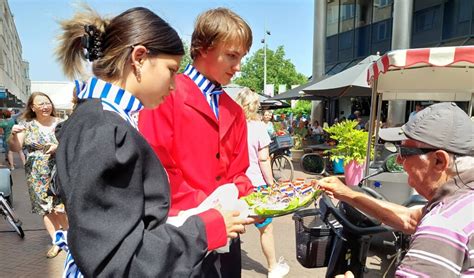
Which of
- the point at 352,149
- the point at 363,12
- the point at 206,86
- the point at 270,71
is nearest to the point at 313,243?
the point at 206,86

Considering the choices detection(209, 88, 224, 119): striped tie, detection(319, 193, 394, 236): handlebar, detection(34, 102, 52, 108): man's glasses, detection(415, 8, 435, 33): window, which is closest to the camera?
detection(209, 88, 224, 119): striped tie

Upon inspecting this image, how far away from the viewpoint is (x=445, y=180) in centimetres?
154

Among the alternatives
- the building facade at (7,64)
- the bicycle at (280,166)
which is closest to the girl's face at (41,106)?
the bicycle at (280,166)

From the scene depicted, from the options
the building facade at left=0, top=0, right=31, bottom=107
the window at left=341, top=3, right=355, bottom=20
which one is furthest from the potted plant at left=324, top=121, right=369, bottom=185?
the building facade at left=0, top=0, right=31, bottom=107

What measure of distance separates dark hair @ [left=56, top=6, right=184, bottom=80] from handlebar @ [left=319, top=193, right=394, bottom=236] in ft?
5.07

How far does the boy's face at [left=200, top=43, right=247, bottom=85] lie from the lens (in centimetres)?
168

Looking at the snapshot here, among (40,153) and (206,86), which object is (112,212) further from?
(40,153)

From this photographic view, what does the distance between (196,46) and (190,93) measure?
0.80ft

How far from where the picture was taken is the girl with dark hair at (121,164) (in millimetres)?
932

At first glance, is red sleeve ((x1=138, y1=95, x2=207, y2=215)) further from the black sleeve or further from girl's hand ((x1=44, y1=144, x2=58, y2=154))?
girl's hand ((x1=44, y1=144, x2=58, y2=154))

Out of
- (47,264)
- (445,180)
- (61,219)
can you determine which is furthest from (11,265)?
(445,180)

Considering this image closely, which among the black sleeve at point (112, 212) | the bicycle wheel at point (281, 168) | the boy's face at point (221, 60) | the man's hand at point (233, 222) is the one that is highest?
the boy's face at point (221, 60)

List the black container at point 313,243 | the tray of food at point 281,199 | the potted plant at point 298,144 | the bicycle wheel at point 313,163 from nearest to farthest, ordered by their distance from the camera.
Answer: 1. the tray of food at point 281,199
2. the black container at point 313,243
3. the bicycle wheel at point 313,163
4. the potted plant at point 298,144

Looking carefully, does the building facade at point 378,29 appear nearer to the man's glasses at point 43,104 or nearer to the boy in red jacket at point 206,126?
the man's glasses at point 43,104
